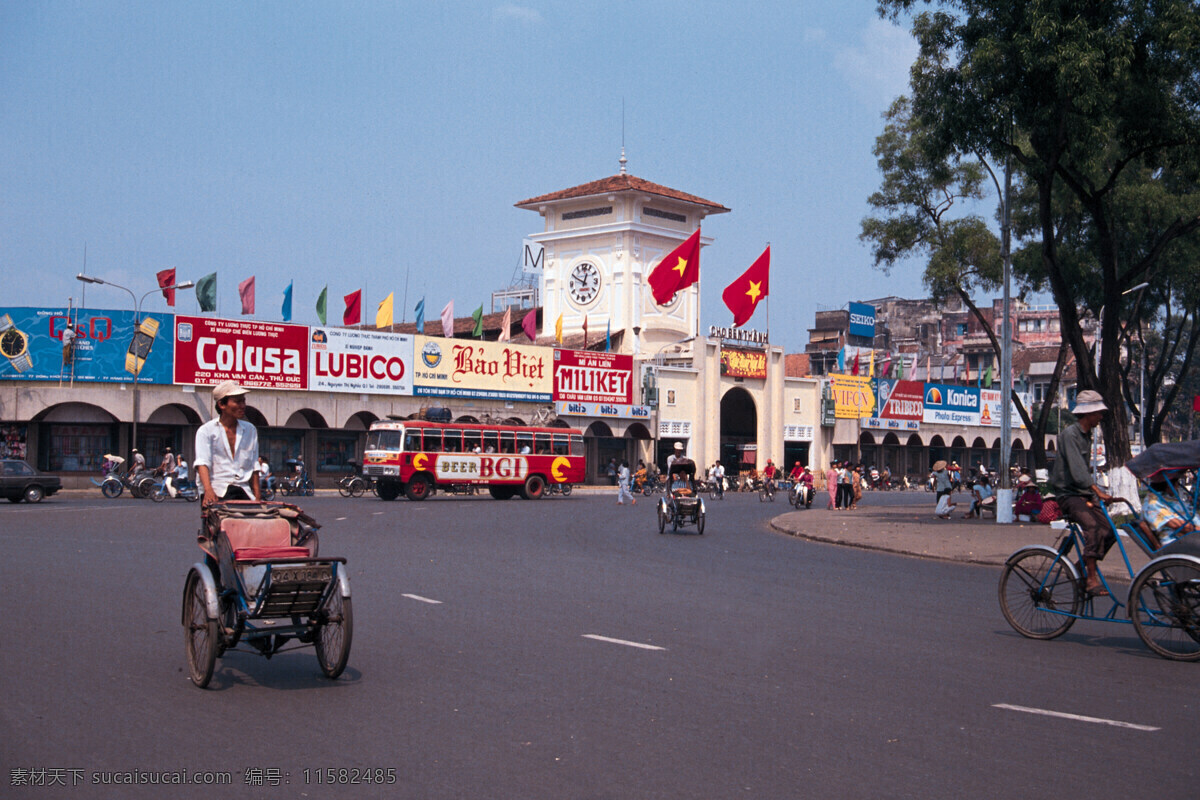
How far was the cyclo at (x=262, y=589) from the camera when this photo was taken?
704cm

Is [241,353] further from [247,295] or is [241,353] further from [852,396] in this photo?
[852,396]

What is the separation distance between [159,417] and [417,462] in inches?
451

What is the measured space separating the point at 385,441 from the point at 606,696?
104ft

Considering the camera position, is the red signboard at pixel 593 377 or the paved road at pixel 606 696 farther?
the red signboard at pixel 593 377

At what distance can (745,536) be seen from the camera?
79.2 ft

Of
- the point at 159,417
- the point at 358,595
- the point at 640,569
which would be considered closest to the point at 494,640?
the point at 358,595

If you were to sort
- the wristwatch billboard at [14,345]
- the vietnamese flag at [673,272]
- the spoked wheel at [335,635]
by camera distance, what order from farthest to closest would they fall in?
the vietnamese flag at [673,272] < the wristwatch billboard at [14,345] < the spoked wheel at [335,635]

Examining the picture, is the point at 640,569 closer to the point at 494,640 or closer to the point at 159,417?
the point at 494,640

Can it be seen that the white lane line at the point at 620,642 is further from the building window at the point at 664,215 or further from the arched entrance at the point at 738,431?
the building window at the point at 664,215

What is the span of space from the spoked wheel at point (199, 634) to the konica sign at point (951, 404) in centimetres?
7182

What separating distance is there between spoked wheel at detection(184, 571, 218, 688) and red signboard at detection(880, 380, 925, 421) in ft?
222

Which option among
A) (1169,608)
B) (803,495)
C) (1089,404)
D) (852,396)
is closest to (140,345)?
(803,495)

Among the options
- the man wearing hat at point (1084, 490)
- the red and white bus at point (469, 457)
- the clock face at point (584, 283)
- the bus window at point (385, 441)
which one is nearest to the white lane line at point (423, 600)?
the man wearing hat at point (1084, 490)

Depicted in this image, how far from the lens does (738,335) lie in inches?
2502
